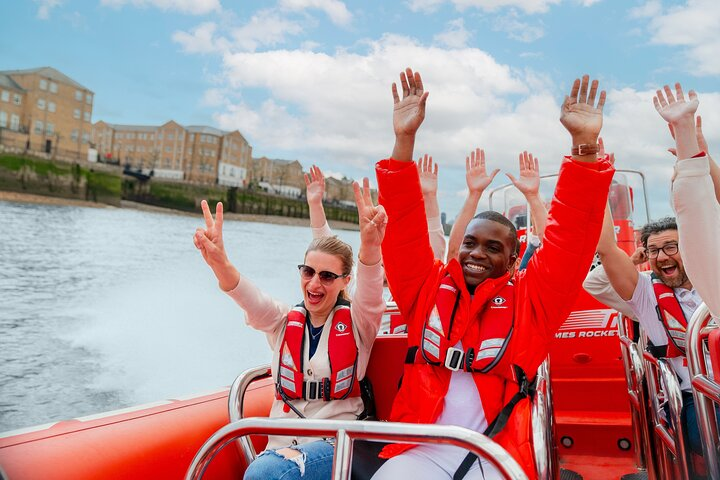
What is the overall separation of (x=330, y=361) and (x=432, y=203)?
5.00ft

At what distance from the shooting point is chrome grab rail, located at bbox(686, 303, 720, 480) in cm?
159

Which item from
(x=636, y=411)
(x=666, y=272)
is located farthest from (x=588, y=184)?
(x=636, y=411)

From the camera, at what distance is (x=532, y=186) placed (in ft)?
9.31

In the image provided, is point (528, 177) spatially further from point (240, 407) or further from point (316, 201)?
point (240, 407)

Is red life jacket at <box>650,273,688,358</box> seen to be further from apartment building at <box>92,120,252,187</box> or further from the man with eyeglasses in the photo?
apartment building at <box>92,120,252,187</box>

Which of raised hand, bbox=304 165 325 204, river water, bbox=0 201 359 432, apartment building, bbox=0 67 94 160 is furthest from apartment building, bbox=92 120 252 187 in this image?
raised hand, bbox=304 165 325 204

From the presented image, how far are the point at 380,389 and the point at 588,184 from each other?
0.97 metres

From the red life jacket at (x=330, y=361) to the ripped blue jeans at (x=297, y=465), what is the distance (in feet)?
0.76

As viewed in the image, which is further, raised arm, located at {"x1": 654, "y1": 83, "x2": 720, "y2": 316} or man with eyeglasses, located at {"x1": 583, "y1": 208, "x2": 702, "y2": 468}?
man with eyeglasses, located at {"x1": 583, "y1": 208, "x2": 702, "y2": 468}

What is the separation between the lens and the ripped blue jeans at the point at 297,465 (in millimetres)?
1447

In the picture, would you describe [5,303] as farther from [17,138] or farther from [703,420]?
[17,138]

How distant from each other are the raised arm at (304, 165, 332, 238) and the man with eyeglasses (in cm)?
131

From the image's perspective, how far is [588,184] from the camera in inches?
63.8

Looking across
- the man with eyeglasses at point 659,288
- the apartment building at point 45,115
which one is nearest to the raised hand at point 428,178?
the man with eyeglasses at point 659,288
